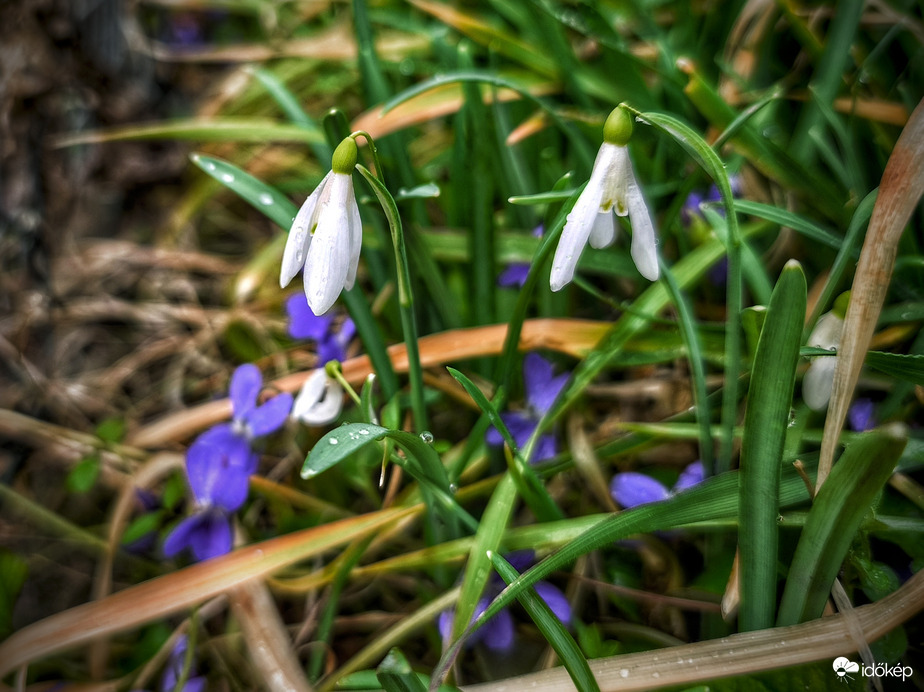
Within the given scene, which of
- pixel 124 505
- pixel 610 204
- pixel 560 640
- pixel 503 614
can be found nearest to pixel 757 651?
pixel 560 640

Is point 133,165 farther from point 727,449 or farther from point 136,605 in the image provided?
point 727,449

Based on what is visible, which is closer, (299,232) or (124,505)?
(299,232)

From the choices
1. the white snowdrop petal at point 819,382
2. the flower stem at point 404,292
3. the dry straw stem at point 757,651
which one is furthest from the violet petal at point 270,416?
the white snowdrop petal at point 819,382

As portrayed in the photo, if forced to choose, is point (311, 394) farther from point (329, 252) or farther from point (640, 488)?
point (640, 488)

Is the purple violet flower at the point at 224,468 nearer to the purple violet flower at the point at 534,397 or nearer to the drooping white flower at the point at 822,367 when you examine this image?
the purple violet flower at the point at 534,397

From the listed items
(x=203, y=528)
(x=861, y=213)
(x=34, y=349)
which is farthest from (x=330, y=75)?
(x=861, y=213)
